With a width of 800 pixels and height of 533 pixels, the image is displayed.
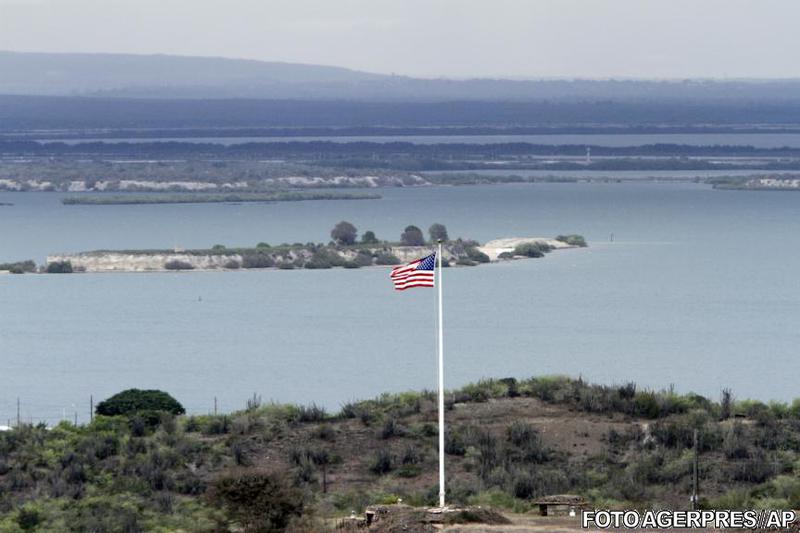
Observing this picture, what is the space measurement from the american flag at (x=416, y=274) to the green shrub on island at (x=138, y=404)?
13.1 meters

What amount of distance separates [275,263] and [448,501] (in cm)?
6767

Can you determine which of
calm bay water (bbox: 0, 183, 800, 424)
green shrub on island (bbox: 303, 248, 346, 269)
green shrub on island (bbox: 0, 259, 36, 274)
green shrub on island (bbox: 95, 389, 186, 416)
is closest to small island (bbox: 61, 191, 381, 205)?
calm bay water (bbox: 0, 183, 800, 424)

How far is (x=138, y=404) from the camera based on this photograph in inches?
1807

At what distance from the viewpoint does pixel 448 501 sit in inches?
1337

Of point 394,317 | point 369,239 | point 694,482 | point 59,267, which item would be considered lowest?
point 394,317

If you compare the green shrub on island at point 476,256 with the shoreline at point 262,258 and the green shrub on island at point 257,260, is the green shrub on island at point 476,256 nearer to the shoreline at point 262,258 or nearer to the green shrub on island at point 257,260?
the shoreline at point 262,258

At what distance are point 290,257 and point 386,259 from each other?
4013 millimetres

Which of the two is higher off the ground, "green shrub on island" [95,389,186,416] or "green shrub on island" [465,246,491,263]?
"green shrub on island" [95,389,186,416]

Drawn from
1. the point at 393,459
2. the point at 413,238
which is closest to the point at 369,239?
the point at 413,238

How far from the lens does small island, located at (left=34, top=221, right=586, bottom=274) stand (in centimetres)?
10069

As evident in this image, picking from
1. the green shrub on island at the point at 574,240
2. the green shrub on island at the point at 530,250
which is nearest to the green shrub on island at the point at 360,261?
the green shrub on island at the point at 530,250

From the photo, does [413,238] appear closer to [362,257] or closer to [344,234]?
[362,257]

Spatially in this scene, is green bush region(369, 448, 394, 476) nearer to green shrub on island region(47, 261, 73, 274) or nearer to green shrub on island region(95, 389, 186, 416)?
green shrub on island region(95, 389, 186, 416)

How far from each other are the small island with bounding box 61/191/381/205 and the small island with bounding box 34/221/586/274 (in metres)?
52.5
